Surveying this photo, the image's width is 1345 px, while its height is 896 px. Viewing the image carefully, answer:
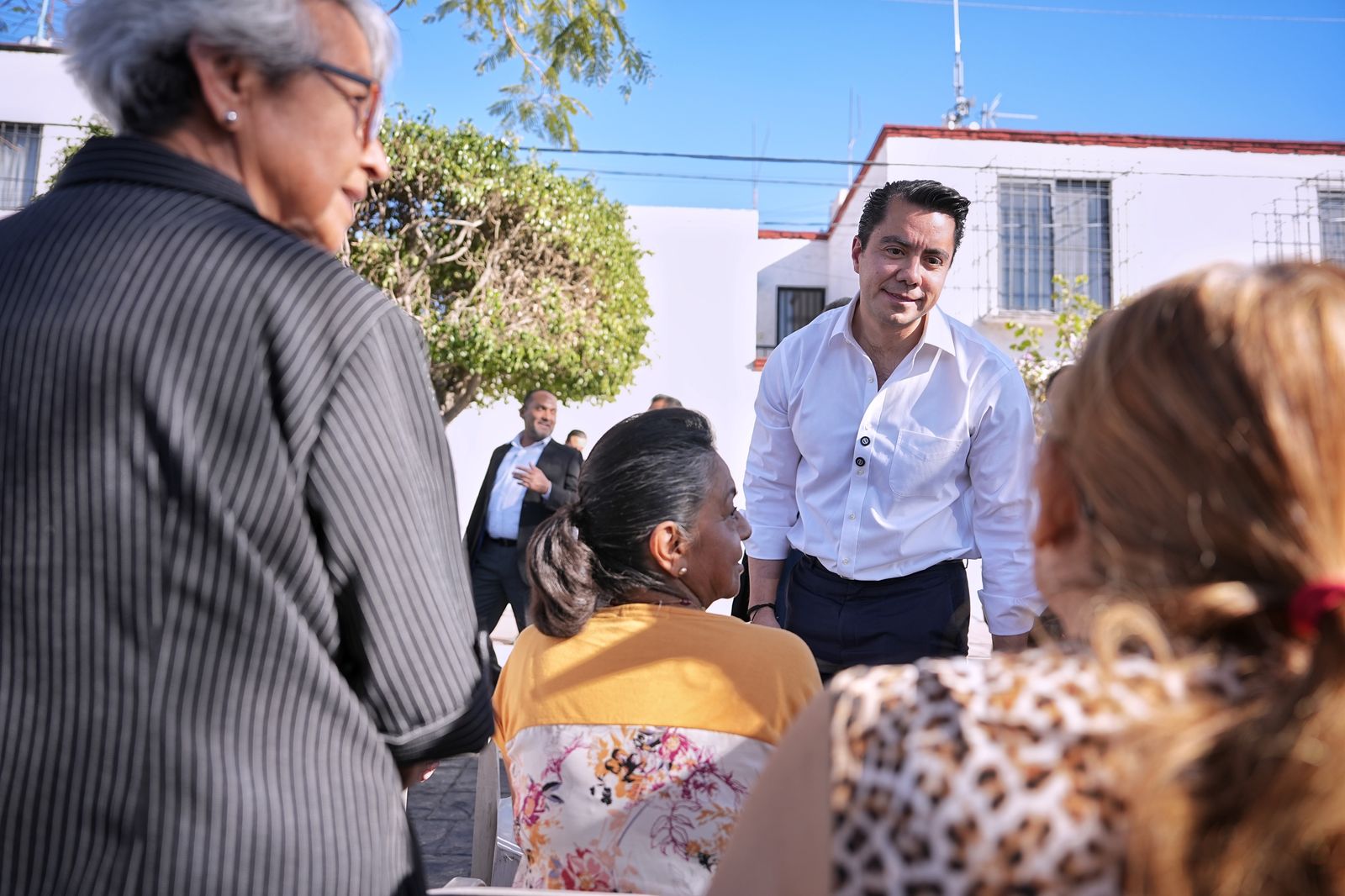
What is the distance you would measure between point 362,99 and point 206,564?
0.69 metres

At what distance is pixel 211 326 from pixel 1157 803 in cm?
106

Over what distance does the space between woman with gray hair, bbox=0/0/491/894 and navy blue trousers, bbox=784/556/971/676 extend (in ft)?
6.84

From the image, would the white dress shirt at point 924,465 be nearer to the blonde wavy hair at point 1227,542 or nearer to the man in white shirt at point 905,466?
the man in white shirt at point 905,466

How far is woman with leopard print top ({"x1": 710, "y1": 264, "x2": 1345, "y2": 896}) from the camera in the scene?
2.76 ft

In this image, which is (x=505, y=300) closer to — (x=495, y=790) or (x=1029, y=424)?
(x=1029, y=424)

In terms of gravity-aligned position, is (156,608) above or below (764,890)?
above

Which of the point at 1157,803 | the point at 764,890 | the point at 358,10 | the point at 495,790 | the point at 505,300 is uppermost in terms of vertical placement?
the point at 505,300

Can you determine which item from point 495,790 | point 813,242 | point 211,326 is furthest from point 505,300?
point 211,326

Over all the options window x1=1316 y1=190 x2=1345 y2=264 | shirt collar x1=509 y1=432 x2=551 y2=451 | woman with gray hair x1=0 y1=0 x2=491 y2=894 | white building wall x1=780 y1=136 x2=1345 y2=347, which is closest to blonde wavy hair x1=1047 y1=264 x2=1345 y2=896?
woman with gray hair x1=0 y1=0 x2=491 y2=894

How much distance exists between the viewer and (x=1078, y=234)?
16078 millimetres

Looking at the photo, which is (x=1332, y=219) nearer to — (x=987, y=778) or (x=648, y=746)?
(x=648, y=746)

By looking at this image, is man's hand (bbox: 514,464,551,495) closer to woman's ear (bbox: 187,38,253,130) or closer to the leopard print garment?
woman's ear (bbox: 187,38,253,130)

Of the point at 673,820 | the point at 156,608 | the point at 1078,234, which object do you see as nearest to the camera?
the point at 156,608

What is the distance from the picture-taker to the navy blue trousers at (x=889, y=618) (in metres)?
3.18
